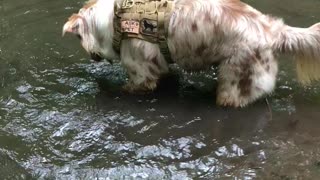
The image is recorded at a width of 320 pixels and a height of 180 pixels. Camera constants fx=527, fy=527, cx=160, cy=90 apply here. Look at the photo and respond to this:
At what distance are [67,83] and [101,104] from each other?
67cm

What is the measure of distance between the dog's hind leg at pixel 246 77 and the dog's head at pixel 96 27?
141 cm

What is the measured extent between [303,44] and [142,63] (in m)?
1.80

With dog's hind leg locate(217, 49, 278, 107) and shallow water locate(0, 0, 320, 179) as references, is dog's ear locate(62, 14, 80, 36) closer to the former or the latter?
→ shallow water locate(0, 0, 320, 179)

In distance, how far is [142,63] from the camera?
240 inches

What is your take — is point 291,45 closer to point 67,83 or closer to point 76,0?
point 67,83

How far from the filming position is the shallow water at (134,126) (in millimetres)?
5047

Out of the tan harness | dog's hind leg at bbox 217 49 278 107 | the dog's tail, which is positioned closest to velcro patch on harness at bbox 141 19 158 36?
the tan harness

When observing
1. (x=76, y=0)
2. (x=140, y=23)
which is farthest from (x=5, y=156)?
(x=76, y=0)

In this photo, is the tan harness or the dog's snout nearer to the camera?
the tan harness

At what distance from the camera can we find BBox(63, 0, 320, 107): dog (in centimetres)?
561

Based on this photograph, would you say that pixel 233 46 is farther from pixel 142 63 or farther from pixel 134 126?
pixel 134 126

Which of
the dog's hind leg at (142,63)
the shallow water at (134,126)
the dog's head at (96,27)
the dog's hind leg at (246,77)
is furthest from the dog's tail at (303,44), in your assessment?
the dog's head at (96,27)

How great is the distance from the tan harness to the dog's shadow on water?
636mm

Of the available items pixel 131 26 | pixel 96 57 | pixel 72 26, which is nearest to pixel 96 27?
pixel 72 26
